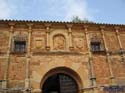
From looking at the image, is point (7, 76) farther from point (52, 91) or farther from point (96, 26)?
point (96, 26)

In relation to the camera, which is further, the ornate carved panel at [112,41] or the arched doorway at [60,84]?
the ornate carved panel at [112,41]

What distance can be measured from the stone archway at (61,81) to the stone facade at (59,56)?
58 millimetres

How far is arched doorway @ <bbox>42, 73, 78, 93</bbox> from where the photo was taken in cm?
1084

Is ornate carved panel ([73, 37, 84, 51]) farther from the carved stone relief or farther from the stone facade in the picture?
the carved stone relief

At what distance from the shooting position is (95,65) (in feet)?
36.1

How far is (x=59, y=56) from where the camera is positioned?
1091 centimetres

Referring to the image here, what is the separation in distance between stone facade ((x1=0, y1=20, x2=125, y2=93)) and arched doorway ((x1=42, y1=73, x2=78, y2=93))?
0.97ft

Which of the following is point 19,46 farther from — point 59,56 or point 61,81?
point 61,81

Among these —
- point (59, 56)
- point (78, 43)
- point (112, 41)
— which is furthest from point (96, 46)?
point (59, 56)

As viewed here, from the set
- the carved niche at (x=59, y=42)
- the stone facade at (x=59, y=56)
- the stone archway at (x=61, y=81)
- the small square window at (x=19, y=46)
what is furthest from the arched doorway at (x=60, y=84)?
the small square window at (x=19, y=46)

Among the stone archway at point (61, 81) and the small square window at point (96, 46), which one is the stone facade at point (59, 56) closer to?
the stone archway at point (61, 81)

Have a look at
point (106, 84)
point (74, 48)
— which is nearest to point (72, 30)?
point (74, 48)

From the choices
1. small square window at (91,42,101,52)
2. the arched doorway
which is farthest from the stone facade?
the arched doorway

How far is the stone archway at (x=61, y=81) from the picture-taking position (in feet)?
35.4
